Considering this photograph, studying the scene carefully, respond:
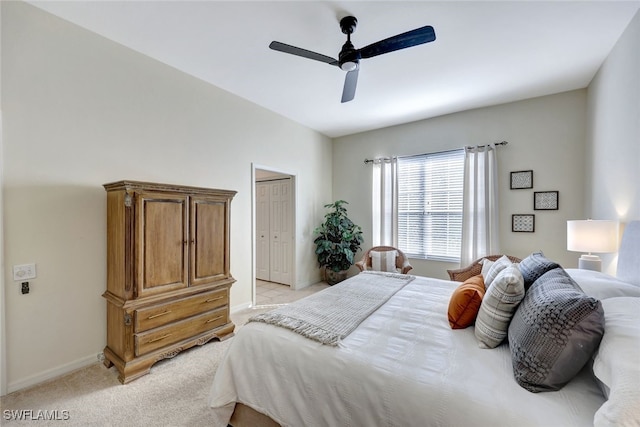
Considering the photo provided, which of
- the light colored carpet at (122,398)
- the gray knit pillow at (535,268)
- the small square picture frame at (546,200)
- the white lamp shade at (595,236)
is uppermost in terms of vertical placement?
the small square picture frame at (546,200)

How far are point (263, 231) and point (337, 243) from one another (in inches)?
61.0

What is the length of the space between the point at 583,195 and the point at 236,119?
4650 millimetres

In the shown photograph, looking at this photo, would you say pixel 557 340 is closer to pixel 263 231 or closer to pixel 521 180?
pixel 521 180

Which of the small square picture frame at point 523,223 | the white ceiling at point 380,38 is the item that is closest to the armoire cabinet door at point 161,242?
the white ceiling at point 380,38

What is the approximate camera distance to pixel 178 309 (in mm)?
2471

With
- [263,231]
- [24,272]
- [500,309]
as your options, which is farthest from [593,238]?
[24,272]

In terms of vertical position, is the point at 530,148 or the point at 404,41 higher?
the point at 404,41

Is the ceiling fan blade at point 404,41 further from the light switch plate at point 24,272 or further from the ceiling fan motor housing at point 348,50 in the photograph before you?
the light switch plate at point 24,272

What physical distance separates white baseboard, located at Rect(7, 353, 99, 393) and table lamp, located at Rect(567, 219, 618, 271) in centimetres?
460

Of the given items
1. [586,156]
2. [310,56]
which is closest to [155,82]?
[310,56]

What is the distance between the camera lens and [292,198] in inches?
185

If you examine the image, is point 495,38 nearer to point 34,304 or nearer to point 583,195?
point 583,195

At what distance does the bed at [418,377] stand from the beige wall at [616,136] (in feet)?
2.22

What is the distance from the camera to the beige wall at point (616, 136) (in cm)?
208
